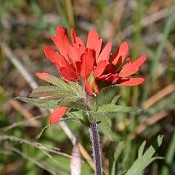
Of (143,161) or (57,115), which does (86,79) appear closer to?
(57,115)

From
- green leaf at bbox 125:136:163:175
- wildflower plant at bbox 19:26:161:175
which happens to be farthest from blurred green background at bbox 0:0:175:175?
wildflower plant at bbox 19:26:161:175

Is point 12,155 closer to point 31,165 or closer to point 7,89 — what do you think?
point 31,165

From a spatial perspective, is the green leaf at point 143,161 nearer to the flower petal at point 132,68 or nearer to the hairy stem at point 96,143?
the hairy stem at point 96,143

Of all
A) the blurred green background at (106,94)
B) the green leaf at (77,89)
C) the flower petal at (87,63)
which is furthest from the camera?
the blurred green background at (106,94)

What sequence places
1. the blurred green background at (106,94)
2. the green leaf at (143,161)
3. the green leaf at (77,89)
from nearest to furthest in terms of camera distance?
the green leaf at (77,89), the green leaf at (143,161), the blurred green background at (106,94)

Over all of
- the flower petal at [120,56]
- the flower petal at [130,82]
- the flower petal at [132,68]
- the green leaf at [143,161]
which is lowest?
the green leaf at [143,161]

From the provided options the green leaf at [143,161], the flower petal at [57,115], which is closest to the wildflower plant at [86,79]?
the flower petal at [57,115]

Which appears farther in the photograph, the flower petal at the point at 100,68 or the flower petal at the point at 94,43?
the flower petal at the point at 94,43
